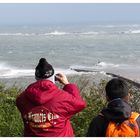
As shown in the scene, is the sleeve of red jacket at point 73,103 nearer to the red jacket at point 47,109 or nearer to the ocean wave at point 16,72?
the red jacket at point 47,109

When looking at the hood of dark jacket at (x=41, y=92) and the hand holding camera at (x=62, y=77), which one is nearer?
the hood of dark jacket at (x=41, y=92)

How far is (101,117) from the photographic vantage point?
4.50 meters

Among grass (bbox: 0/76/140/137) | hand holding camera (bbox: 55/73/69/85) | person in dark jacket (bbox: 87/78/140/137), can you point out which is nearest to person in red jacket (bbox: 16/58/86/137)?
hand holding camera (bbox: 55/73/69/85)

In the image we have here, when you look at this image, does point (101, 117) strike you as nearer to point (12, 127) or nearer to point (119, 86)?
point (119, 86)

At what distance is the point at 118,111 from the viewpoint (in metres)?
4.46

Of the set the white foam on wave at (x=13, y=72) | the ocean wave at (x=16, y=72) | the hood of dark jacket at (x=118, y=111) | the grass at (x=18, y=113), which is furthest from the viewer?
the white foam on wave at (x=13, y=72)

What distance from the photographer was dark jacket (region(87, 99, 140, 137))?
4.47 metres

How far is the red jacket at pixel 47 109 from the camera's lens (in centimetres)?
492

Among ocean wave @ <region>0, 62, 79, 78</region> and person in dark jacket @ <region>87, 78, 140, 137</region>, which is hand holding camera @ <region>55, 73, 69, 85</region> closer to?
person in dark jacket @ <region>87, 78, 140, 137</region>

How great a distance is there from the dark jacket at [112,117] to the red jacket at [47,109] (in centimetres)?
55

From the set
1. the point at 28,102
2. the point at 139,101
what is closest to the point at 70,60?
the point at 139,101

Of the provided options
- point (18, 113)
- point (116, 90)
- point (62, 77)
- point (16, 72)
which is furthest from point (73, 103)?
point (16, 72)

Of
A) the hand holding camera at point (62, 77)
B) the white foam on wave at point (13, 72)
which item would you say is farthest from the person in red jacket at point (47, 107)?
the white foam on wave at point (13, 72)

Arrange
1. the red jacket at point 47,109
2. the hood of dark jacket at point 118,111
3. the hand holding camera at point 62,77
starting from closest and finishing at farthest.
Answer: the hood of dark jacket at point 118,111 < the red jacket at point 47,109 < the hand holding camera at point 62,77
